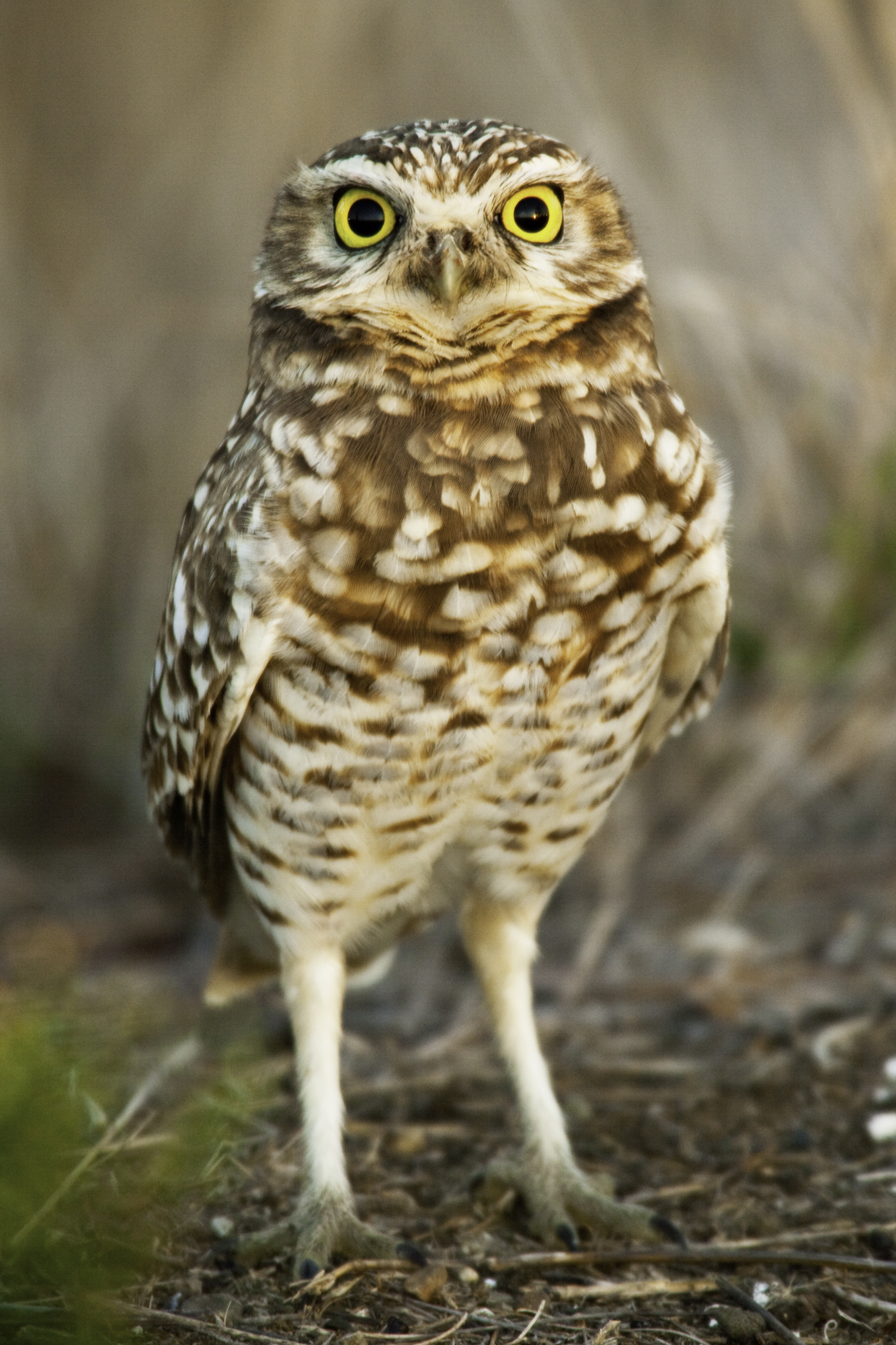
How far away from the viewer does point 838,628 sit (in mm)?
4734

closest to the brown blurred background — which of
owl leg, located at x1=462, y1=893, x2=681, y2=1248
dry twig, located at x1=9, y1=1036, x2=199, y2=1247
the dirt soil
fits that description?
the dirt soil

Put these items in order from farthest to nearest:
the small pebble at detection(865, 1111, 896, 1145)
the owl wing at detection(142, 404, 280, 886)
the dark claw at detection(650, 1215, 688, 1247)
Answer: the small pebble at detection(865, 1111, 896, 1145), the dark claw at detection(650, 1215, 688, 1247), the owl wing at detection(142, 404, 280, 886)

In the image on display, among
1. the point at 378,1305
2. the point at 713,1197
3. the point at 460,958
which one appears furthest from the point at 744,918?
the point at 378,1305

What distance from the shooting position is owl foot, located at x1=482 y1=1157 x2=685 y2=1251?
2705 mm

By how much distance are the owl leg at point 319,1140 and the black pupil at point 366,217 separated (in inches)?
55.6

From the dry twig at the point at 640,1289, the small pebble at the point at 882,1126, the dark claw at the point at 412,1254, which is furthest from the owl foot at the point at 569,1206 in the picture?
the small pebble at the point at 882,1126

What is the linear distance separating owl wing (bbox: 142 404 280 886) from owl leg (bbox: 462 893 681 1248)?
0.66 m

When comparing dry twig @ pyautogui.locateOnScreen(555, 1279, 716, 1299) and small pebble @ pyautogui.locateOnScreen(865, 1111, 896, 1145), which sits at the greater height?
small pebble @ pyautogui.locateOnScreen(865, 1111, 896, 1145)

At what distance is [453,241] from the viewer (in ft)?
7.77

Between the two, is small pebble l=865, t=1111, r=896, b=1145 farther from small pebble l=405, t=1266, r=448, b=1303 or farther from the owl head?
the owl head

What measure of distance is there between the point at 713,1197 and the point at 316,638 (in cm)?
146

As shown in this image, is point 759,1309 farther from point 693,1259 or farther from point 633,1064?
point 633,1064

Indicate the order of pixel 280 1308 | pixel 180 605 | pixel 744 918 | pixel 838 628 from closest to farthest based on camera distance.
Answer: pixel 280 1308, pixel 180 605, pixel 744 918, pixel 838 628

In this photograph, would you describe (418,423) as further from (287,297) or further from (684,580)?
(684,580)
